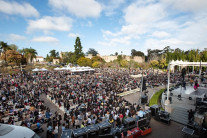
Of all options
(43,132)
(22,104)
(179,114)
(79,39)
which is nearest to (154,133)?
(179,114)

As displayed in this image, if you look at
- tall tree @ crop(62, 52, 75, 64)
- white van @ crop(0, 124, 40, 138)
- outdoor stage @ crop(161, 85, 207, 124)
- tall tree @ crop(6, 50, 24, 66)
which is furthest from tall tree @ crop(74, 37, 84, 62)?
white van @ crop(0, 124, 40, 138)

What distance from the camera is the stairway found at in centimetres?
939

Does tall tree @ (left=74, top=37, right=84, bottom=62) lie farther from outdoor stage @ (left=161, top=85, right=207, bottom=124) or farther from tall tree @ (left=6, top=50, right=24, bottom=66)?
outdoor stage @ (left=161, top=85, right=207, bottom=124)

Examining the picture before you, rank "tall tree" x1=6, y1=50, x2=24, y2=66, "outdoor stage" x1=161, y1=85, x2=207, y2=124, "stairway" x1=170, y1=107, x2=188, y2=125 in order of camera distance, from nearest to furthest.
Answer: "stairway" x1=170, y1=107, x2=188, y2=125, "outdoor stage" x1=161, y1=85, x2=207, y2=124, "tall tree" x1=6, y1=50, x2=24, y2=66

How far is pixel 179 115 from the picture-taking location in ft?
32.5

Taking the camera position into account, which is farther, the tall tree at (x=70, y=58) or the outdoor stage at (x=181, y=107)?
the tall tree at (x=70, y=58)

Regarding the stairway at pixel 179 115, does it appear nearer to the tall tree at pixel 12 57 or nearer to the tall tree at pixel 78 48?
the tall tree at pixel 12 57

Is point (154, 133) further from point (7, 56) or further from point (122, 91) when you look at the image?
point (7, 56)

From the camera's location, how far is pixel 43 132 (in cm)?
830

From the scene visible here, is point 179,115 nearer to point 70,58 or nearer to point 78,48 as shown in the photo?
point 78,48

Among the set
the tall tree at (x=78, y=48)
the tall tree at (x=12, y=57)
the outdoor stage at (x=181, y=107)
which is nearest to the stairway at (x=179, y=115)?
the outdoor stage at (x=181, y=107)

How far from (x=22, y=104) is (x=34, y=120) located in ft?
13.5

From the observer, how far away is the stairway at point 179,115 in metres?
9.39

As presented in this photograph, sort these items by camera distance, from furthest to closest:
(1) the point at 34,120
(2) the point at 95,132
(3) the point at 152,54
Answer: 1. (3) the point at 152,54
2. (1) the point at 34,120
3. (2) the point at 95,132
